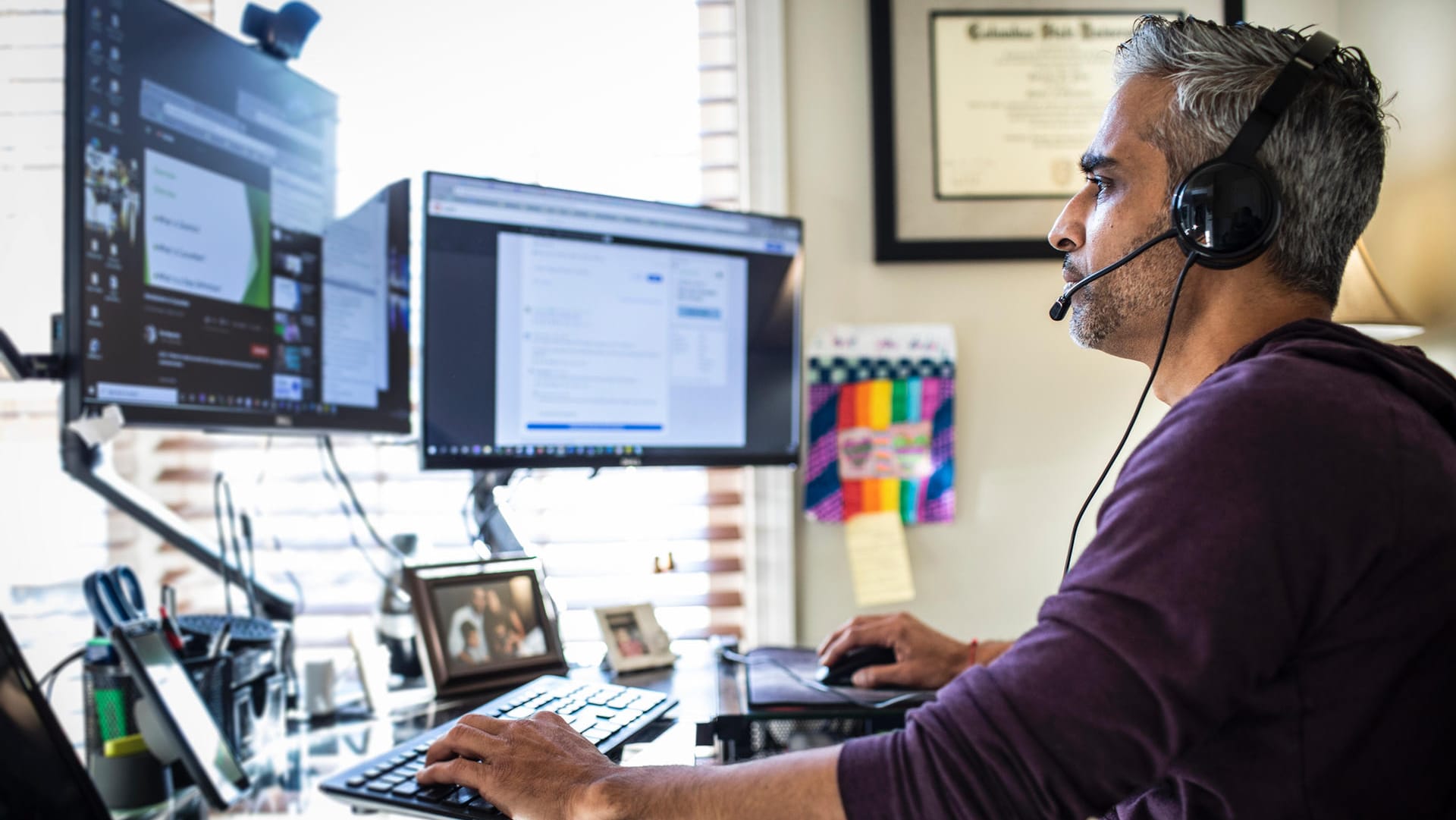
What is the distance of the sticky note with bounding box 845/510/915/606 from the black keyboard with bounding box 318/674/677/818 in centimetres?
82

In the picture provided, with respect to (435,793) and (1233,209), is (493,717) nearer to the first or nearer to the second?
(435,793)

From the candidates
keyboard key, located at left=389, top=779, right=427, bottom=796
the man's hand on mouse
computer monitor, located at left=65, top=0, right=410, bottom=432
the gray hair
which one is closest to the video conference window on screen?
computer monitor, located at left=65, top=0, right=410, bottom=432

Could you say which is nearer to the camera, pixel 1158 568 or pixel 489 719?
pixel 1158 568

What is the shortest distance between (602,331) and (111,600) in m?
0.70

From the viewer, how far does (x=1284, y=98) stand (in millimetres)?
762

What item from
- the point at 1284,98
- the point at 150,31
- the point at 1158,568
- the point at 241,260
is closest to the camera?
the point at 1158,568

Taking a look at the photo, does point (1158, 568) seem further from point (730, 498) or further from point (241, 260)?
point (730, 498)

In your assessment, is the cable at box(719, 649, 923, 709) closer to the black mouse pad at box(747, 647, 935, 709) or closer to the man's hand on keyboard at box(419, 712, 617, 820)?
the black mouse pad at box(747, 647, 935, 709)

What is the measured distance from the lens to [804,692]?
45.3 inches

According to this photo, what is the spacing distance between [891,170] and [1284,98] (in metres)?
1.09

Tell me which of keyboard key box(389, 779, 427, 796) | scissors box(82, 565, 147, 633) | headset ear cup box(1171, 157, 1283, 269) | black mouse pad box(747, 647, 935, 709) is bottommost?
black mouse pad box(747, 647, 935, 709)

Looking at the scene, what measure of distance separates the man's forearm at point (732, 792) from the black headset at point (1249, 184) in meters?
0.49

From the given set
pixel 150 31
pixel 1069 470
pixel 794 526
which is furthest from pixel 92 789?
pixel 1069 470

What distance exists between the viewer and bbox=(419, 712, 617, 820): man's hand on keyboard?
711mm
